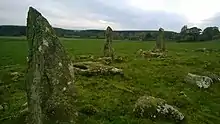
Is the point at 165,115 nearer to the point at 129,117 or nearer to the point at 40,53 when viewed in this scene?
the point at 129,117

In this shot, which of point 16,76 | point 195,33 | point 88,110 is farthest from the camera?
point 195,33

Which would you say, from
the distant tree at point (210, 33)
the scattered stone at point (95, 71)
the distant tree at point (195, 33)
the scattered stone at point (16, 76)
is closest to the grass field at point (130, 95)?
the scattered stone at point (16, 76)

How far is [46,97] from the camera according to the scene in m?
15.6

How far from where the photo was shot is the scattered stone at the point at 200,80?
2807 centimetres

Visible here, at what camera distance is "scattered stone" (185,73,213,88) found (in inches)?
1105

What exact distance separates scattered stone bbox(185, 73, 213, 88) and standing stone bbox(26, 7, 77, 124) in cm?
1509

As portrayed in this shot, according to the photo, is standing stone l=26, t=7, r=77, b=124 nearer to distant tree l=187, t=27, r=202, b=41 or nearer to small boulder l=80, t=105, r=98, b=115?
small boulder l=80, t=105, r=98, b=115

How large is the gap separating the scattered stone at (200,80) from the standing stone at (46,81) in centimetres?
1509

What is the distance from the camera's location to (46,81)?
15602mm

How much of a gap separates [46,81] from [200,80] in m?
16.7

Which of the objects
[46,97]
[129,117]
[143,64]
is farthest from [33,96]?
[143,64]

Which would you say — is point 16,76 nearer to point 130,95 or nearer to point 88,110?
point 130,95

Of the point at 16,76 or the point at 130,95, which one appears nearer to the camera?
the point at 130,95

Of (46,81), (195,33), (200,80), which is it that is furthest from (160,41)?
(195,33)
